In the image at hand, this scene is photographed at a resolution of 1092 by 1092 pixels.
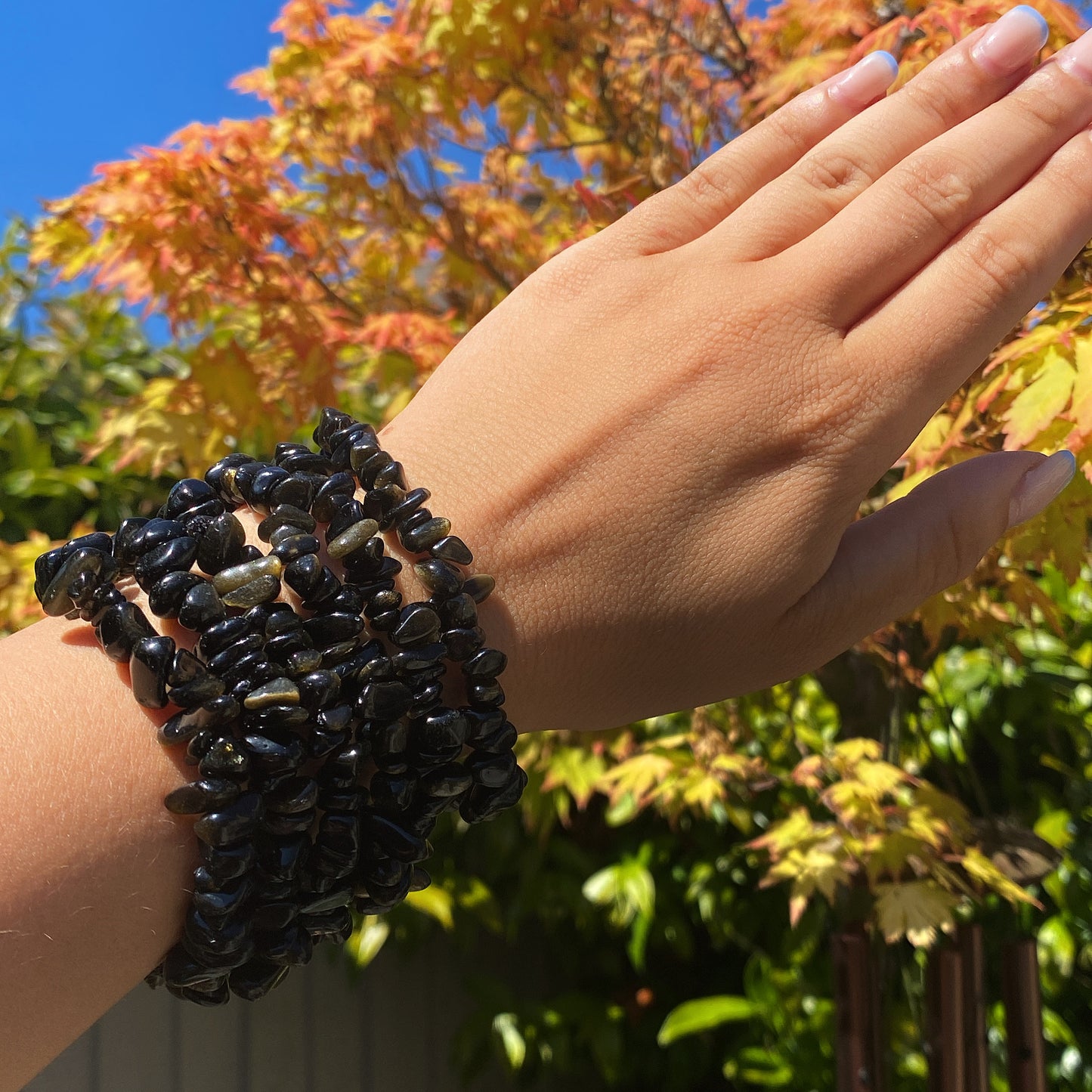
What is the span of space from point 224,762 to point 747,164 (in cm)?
95

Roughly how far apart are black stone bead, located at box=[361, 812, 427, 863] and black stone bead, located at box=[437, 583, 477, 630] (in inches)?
6.7

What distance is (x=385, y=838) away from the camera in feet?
2.56

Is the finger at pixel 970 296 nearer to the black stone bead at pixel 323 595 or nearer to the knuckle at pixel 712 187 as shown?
the knuckle at pixel 712 187

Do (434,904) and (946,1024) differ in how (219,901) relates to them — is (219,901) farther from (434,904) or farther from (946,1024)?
(434,904)

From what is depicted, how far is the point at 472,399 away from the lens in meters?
1.01

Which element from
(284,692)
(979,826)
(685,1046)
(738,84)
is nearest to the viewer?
(284,692)

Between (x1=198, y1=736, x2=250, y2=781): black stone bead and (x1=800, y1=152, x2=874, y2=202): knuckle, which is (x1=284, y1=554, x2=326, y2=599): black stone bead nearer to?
(x1=198, y1=736, x2=250, y2=781): black stone bead

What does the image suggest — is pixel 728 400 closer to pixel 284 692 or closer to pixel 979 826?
pixel 284 692

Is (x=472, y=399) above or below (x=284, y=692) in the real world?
above

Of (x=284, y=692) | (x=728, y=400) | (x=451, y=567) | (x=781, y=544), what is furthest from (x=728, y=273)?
(x=284, y=692)

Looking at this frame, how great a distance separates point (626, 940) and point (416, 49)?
8.93 feet

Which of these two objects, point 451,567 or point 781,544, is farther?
point 781,544

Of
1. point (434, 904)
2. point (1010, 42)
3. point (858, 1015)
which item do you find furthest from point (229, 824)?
point (434, 904)

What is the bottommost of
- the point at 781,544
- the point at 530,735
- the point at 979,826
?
the point at 979,826
